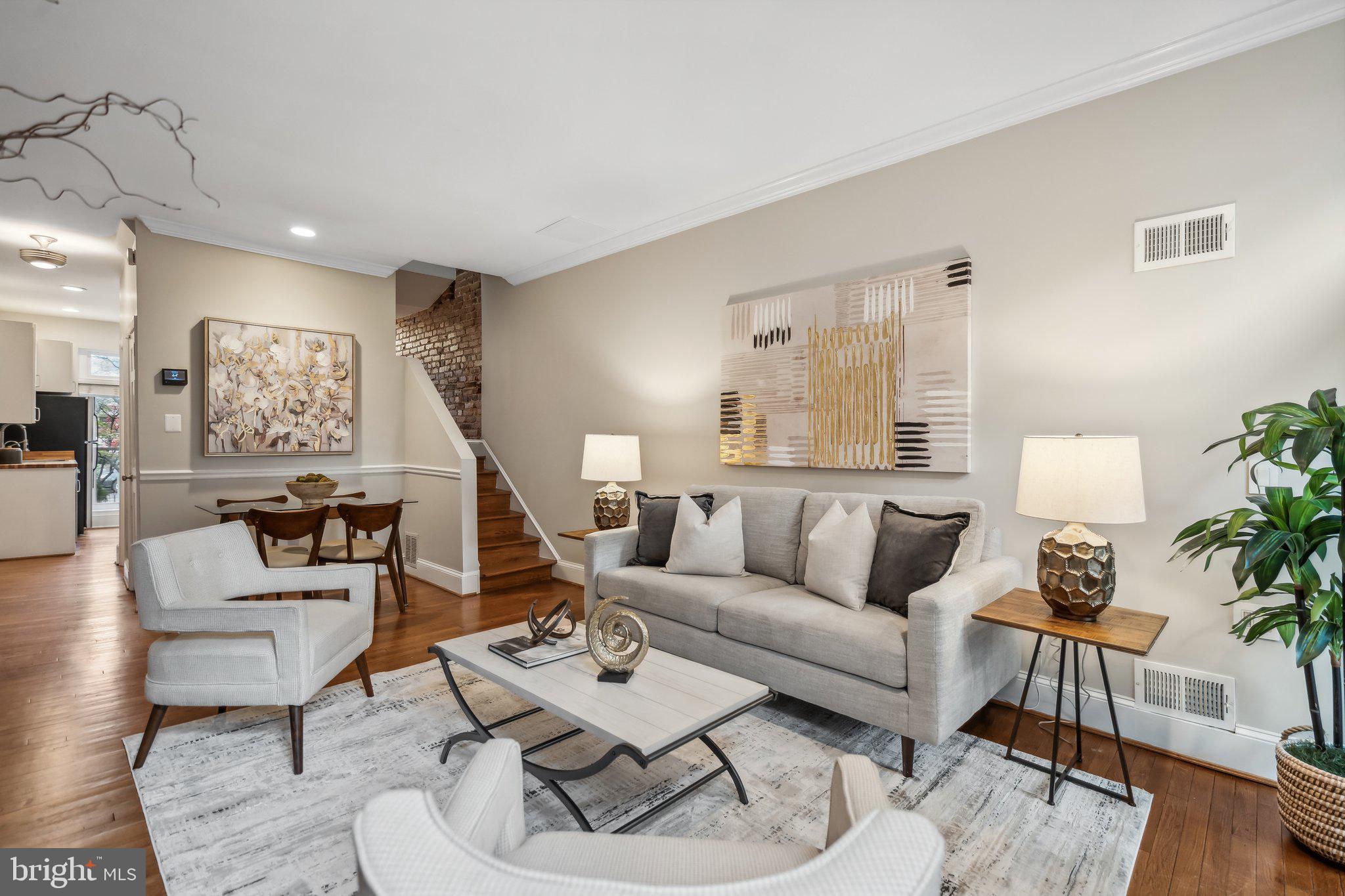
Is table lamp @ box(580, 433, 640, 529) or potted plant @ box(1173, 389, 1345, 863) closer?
potted plant @ box(1173, 389, 1345, 863)

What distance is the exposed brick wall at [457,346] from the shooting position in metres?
6.44

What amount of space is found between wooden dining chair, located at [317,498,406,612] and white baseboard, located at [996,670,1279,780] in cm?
383

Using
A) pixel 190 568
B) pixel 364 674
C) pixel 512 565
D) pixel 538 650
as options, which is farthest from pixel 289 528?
pixel 538 650

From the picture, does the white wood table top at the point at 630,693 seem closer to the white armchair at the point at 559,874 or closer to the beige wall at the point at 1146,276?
the white armchair at the point at 559,874

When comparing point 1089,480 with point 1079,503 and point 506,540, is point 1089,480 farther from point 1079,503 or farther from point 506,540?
point 506,540

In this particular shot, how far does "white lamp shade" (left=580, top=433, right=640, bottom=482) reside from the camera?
4.31m

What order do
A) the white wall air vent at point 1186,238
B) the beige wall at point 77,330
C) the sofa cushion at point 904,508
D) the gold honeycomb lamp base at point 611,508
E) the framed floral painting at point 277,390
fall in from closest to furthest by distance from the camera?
1. the white wall air vent at point 1186,238
2. the sofa cushion at point 904,508
3. the gold honeycomb lamp base at point 611,508
4. the framed floral painting at point 277,390
5. the beige wall at point 77,330

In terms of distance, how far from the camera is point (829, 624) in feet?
8.36

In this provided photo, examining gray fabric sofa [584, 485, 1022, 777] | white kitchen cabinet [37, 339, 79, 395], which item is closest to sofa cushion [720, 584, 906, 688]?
gray fabric sofa [584, 485, 1022, 777]

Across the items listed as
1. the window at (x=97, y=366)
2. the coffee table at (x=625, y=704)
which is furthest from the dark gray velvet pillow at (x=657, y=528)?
the window at (x=97, y=366)

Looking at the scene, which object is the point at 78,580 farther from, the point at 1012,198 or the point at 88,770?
the point at 1012,198

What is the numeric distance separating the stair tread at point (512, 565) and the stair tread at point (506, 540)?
14 cm

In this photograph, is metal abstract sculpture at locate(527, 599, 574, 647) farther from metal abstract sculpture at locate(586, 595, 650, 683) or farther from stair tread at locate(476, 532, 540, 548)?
stair tread at locate(476, 532, 540, 548)

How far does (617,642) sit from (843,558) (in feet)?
3.66
